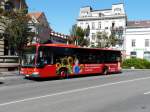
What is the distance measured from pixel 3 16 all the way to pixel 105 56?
438 inches

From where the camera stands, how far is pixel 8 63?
1439 inches

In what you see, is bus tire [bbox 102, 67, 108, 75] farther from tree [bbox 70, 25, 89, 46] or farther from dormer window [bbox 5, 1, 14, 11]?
tree [bbox 70, 25, 89, 46]

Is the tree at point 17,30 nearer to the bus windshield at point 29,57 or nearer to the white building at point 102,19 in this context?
the bus windshield at point 29,57

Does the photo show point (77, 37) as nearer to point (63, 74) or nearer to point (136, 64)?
point (136, 64)

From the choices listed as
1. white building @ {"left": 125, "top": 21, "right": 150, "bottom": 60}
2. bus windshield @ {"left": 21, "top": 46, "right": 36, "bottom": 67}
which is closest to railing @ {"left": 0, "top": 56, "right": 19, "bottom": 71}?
bus windshield @ {"left": 21, "top": 46, "right": 36, "bottom": 67}

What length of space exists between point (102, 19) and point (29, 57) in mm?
67936

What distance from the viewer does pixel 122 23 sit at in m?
91.1

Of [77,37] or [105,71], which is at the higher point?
[77,37]

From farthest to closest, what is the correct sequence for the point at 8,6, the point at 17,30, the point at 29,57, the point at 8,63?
the point at 8,6
the point at 17,30
the point at 8,63
the point at 29,57

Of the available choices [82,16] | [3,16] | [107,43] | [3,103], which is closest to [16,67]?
[3,16]

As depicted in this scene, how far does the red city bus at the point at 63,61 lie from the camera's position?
27.2 metres

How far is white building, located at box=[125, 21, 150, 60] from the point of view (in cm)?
8794

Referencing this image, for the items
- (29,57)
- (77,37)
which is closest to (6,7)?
(29,57)

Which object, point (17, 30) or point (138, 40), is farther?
point (138, 40)
